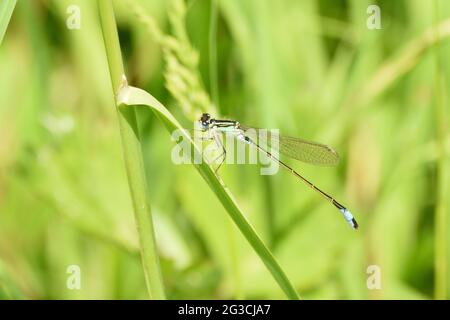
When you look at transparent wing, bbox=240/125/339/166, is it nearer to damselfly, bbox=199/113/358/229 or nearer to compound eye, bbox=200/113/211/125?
damselfly, bbox=199/113/358/229

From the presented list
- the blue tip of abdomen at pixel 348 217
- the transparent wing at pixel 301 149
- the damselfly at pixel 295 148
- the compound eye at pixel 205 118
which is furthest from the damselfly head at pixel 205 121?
the blue tip of abdomen at pixel 348 217

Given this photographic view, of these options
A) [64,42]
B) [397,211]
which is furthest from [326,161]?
[64,42]

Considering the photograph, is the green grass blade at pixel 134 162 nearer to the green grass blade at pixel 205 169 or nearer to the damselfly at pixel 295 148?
the green grass blade at pixel 205 169

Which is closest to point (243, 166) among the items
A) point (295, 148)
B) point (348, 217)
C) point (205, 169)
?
point (295, 148)

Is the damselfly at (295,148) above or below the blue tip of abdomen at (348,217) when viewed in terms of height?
above

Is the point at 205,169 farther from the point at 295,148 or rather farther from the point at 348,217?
the point at 295,148
